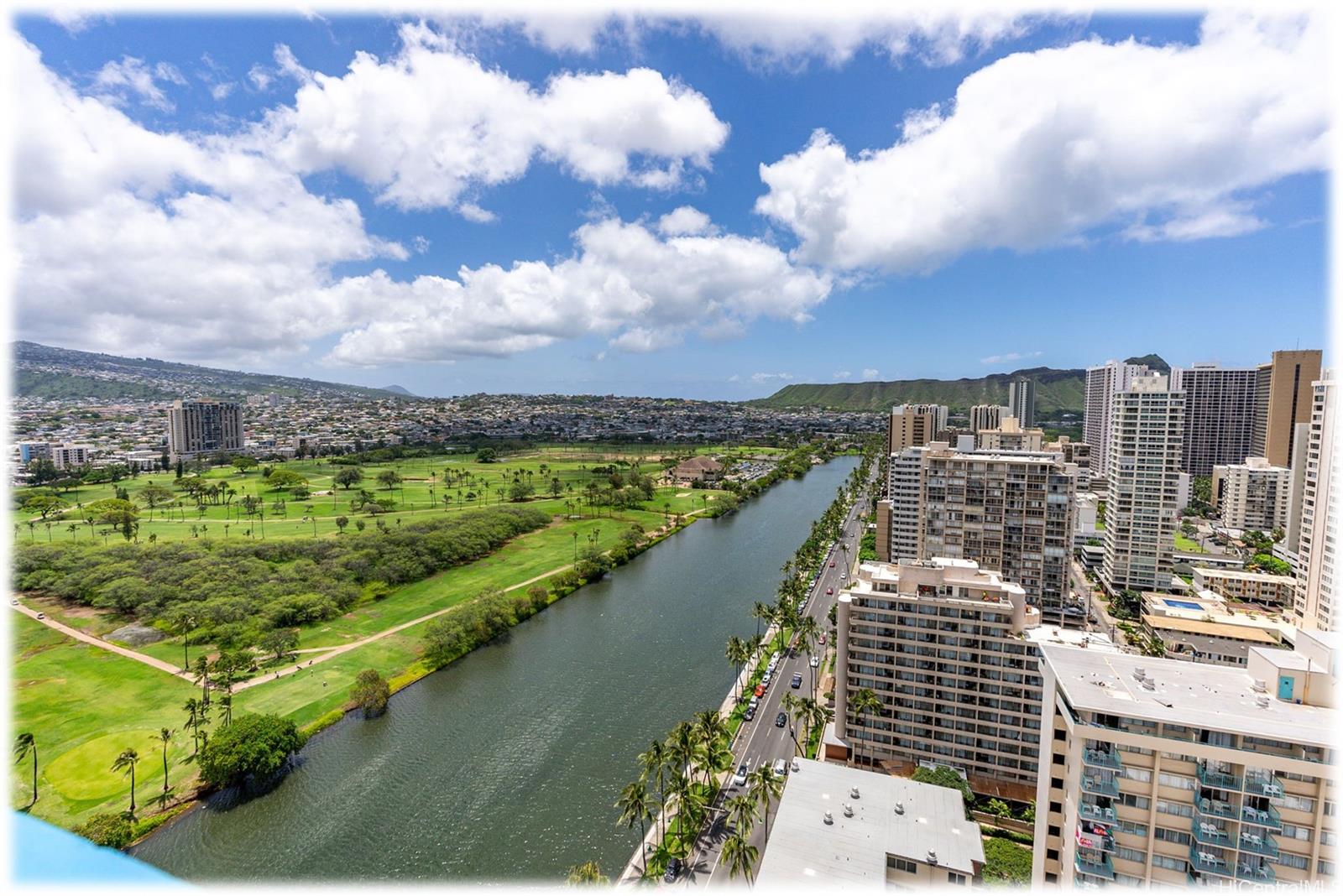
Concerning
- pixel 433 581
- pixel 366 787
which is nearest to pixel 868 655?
pixel 366 787

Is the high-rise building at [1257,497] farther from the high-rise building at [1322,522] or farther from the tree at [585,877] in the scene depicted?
the tree at [585,877]

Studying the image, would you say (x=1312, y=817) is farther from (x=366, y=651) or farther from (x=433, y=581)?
(x=433, y=581)

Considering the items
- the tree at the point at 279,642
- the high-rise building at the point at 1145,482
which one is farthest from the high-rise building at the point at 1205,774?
the tree at the point at 279,642

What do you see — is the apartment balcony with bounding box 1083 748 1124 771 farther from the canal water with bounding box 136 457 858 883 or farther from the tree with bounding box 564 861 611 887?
the canal water with bounding box 136 457 858 883

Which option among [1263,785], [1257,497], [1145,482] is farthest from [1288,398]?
[1263,785]

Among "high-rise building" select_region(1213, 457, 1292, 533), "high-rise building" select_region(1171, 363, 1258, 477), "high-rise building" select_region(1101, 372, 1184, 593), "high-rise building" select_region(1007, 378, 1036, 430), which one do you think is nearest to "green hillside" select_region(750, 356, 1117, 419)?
"high-rise building" select_region(1007, 378, 1036, 430)
